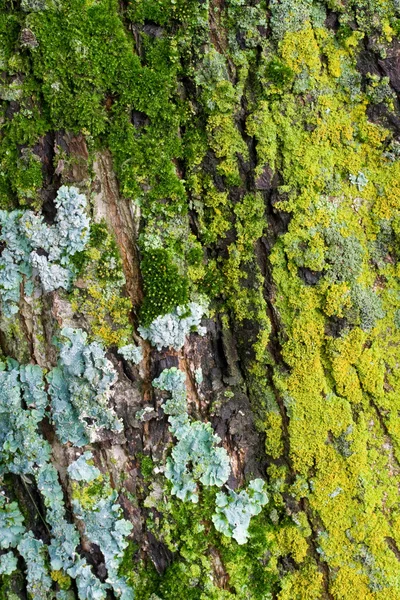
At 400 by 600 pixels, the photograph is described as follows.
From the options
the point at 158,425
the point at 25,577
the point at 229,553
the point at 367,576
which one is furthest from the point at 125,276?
the point at 367,576

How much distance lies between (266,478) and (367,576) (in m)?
0.62

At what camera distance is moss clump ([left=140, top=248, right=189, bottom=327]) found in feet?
7.91

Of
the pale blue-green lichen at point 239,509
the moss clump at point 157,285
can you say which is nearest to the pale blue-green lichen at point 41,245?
the moss clump at point 157,285

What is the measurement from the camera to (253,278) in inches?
99.1

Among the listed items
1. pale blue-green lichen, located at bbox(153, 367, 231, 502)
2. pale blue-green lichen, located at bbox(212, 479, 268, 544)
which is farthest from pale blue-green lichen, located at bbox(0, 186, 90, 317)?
pale blue-green lichen, located at bbox(212, 479, 268, 544)

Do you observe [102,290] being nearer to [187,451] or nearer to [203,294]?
[203,294]

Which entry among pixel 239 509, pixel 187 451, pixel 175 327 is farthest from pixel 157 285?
pixel 239 509

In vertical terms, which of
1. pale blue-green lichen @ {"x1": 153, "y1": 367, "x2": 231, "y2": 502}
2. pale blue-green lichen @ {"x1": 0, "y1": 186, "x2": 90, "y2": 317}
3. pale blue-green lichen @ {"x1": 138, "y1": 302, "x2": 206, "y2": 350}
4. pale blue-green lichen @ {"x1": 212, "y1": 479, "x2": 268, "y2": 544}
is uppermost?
pale blue-green lichen @ {"x1": 0, "y1": 186, "x2": 90, "y2": 317}

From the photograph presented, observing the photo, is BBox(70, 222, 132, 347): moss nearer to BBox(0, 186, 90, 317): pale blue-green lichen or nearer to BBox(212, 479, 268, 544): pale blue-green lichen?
BBox(0, 186, 90, 317): pale blue-green lichen

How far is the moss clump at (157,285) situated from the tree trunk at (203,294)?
0.03 feet

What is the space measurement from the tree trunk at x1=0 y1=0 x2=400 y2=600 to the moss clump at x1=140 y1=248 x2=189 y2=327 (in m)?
0.01

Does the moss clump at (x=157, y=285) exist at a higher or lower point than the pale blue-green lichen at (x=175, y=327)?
higher

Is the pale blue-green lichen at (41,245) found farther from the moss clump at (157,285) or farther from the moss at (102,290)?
the moss clump at (157,285)

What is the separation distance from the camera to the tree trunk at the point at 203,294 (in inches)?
94.8
